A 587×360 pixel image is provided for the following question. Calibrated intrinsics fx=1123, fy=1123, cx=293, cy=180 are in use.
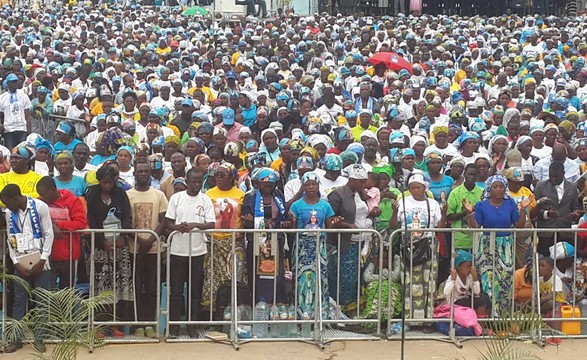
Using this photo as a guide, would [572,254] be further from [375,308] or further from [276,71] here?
[276,71]

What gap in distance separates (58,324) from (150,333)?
6.23ft

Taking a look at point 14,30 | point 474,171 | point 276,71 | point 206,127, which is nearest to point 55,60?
point 276,71

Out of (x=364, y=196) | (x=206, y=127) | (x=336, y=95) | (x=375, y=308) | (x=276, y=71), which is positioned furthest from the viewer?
(x=276, y=71)

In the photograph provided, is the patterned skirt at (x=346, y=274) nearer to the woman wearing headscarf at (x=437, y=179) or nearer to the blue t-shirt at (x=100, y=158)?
the woman wearing headscarf at (x=437, y=179)

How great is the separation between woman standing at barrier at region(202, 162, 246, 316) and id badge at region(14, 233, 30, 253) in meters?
1.55

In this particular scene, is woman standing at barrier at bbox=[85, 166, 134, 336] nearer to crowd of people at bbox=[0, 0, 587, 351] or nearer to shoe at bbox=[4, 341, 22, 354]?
crowd of people at bbox=[0, 0, 587, 351]

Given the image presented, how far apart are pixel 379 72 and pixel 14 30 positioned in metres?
11.4

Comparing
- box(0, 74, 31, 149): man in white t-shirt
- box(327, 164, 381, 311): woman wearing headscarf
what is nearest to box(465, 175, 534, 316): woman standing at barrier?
box(327, 164, 381, 311): woman wearing headscarf

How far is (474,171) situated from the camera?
10875 mm

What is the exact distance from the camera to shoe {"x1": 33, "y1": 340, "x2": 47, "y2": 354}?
8.53 metres

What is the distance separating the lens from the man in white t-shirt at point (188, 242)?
9.52m

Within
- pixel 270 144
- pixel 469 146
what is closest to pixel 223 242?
pixel 270 144

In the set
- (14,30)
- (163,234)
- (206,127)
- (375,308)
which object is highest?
(14,30)

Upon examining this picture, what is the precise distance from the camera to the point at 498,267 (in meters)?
9.87
